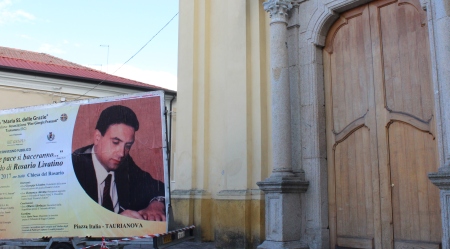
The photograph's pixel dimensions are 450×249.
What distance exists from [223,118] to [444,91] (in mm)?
→ 4274

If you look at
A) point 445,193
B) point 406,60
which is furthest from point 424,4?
point 445,193

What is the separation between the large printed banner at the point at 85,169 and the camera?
275 inches

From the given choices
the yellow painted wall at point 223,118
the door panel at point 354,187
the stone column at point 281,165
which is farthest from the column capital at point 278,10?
the door panel at point 354,187

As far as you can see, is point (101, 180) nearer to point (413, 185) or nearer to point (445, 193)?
point (413, 185)

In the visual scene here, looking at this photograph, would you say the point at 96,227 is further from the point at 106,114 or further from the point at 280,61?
the point at 280,61

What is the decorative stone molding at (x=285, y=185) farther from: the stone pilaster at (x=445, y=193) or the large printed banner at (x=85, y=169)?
the stone pilaster at (x=445, y=193)

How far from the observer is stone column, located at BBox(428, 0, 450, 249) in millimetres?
5113

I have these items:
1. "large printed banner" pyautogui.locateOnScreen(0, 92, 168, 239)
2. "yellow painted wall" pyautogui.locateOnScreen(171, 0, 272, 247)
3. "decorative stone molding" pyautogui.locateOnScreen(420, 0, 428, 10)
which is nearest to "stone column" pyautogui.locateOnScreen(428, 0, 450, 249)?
"decorative stone molding" pyautogui.locateOnScreen(420, 0, 428, 10)

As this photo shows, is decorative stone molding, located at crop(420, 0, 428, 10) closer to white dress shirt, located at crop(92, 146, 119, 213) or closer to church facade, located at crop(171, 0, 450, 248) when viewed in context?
church facade, located at crop(171, 0, 450, 248)

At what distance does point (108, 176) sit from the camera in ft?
23.9

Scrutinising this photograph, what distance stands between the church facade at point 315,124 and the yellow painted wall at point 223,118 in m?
0.02

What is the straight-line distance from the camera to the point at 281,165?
23.9 feet

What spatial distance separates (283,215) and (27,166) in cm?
422

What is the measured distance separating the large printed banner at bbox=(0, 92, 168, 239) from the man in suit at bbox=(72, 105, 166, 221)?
0.6 inches
